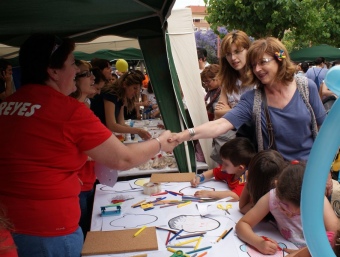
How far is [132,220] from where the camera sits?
204 centimetres

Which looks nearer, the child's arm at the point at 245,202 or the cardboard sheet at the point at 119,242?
the cardboard sheet at the point at 119,242

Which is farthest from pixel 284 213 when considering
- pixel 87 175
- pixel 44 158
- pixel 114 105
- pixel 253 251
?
pixel 114 105

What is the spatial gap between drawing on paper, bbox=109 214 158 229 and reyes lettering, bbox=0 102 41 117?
865 millimetres

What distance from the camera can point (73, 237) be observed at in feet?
5.03

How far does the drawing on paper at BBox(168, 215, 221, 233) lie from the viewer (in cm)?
188

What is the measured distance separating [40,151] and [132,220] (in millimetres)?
827

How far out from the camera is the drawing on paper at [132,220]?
1.98 metres

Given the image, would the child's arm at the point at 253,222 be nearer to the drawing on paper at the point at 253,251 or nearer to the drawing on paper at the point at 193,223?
the drawing on paper at the point at 253,251

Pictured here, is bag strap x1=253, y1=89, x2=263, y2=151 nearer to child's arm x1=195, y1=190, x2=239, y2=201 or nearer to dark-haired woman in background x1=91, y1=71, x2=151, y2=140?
child's arm x1=195, y1=190, x2=239, y2=201

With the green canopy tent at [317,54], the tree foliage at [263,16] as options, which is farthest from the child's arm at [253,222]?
the green canopy tent at [317,54]

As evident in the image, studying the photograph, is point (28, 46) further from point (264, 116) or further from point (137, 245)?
point (264, 116)

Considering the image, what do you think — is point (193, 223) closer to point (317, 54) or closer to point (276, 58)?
point (276, 58)

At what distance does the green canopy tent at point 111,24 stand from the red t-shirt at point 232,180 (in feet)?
3.02

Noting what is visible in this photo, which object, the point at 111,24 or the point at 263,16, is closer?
the point at 111,24
